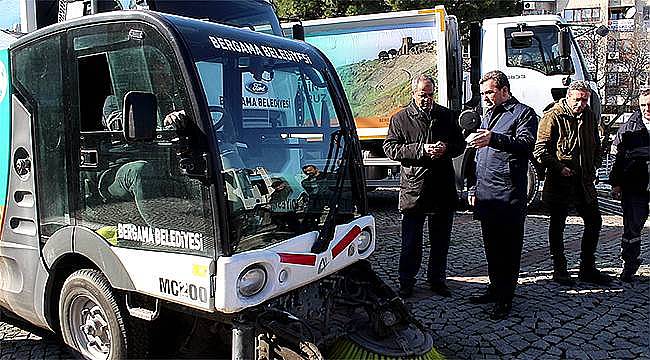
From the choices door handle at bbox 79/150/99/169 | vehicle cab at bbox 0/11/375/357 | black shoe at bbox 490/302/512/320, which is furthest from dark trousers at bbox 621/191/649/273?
door handle at bbox 79/150/99/169

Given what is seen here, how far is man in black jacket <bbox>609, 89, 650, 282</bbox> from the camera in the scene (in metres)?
5.64

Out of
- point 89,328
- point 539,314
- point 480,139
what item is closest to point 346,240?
point 480,139

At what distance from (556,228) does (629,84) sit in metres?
28.9

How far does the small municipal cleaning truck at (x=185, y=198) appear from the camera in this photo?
317 cm

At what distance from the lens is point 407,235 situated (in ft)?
17.7

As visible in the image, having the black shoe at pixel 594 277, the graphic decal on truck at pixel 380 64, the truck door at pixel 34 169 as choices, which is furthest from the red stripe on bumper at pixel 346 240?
the graphic decal on truck at pixel 380 64

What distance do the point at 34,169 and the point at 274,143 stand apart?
1.61 m

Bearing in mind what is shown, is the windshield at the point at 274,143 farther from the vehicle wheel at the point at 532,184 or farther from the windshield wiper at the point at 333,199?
the vehicle wheel at the point at 532,184

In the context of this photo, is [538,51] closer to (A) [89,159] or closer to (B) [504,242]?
(B) [504,242]

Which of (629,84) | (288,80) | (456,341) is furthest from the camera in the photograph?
(629,84)

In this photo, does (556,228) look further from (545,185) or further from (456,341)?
(456,341)

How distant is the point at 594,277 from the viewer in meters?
5.75

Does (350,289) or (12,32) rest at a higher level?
(12,32)

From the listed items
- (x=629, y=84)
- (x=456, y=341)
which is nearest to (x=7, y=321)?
(x=456, y=341)
